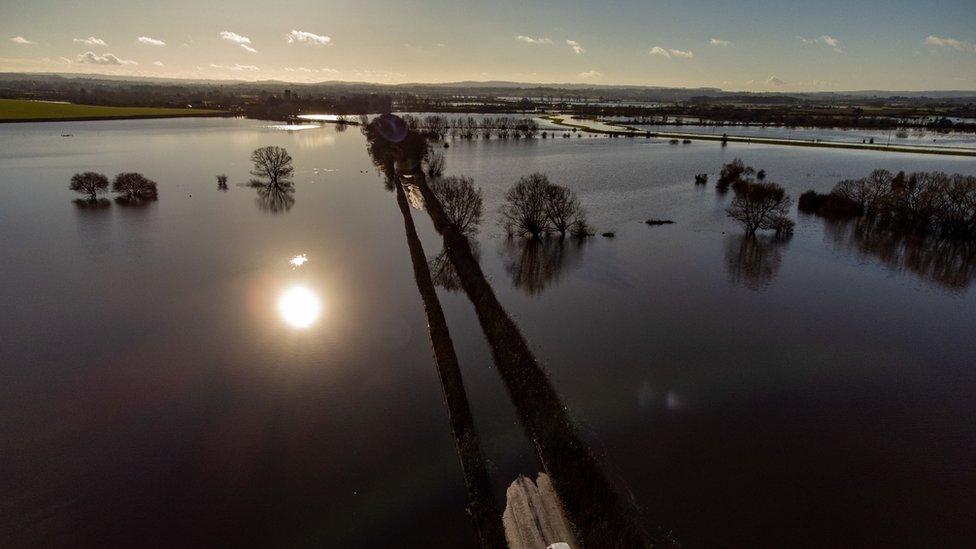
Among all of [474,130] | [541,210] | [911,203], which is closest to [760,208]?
[911,203]

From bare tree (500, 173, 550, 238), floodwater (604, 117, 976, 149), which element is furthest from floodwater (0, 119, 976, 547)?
floodwater (604, 117, 976, 149)

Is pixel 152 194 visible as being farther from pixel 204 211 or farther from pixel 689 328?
pixel 689 328

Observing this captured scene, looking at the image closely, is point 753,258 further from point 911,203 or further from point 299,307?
point 299,307

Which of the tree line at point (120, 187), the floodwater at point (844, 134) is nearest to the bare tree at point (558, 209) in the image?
the tree line at point (120, 187)

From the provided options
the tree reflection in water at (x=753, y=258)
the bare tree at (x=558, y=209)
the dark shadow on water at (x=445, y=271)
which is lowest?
the dark shadow on water at (x=445, y=271)

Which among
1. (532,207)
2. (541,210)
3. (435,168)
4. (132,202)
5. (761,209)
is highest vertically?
(435,168)

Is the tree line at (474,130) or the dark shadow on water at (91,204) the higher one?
the tree line at (474,130)

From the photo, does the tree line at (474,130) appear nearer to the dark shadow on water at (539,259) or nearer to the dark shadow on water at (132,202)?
the dark shadow on water at (132,202)
